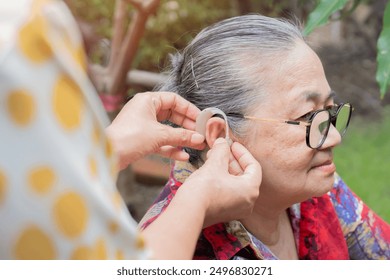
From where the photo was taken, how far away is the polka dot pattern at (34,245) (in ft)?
2.67

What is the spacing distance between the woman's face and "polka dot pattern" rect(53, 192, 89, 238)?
1.12 metres

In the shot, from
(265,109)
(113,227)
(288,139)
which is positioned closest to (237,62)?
(265,109)

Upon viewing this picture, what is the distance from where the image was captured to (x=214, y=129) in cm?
187

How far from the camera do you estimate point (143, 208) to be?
483 cm

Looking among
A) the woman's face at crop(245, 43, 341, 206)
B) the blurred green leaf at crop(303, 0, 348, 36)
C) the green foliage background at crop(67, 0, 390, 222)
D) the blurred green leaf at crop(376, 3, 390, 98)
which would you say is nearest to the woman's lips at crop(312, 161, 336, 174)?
the woman's face at crop(245, 43, 341, 206)

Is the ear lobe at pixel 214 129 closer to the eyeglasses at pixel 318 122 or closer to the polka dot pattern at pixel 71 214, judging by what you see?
the eyeglasses at pixel 318 122

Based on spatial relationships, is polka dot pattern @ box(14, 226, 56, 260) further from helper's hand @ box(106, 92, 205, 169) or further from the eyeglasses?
the eyeglasses

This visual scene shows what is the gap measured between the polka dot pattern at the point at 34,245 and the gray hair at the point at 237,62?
112 cm

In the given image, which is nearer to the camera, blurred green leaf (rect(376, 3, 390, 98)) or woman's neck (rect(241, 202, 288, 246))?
woman's neck (rect(241, 202, 288, 246))

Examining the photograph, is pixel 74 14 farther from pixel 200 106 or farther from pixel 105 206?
pixel 200 106

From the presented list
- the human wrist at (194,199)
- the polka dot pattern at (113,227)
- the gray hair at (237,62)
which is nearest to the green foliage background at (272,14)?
the gray hair at (237,62)

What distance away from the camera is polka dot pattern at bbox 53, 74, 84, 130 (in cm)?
80
